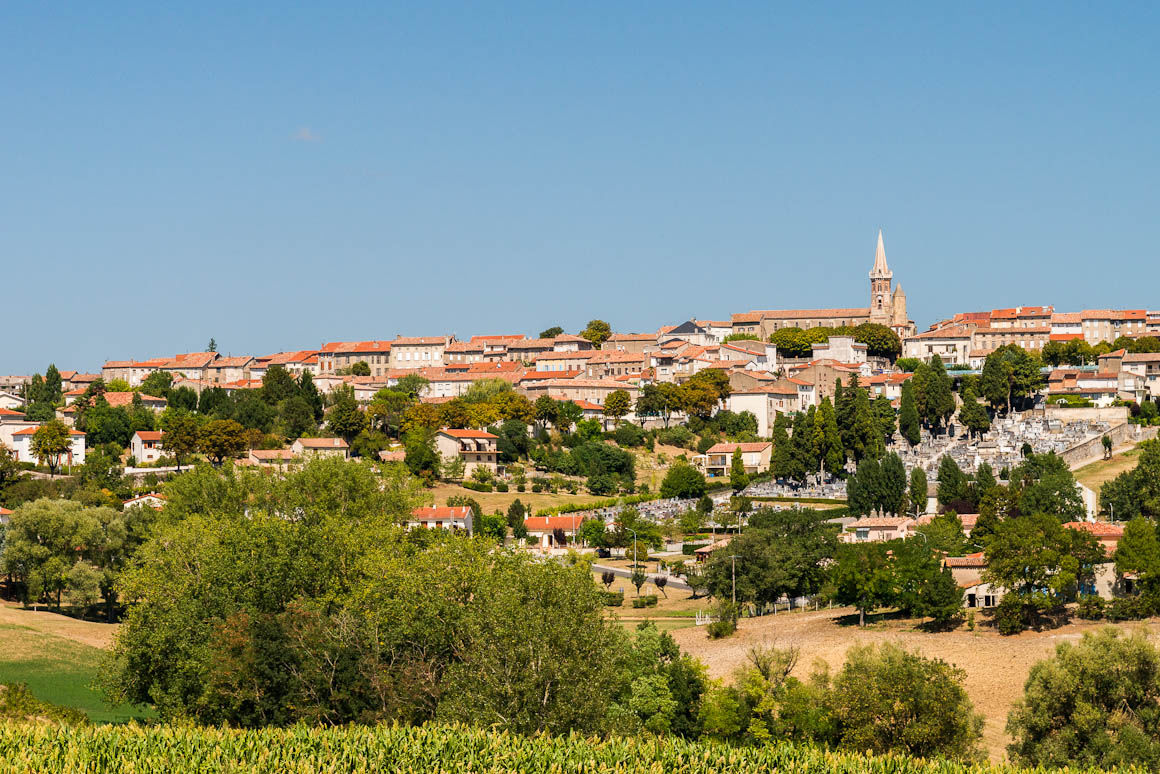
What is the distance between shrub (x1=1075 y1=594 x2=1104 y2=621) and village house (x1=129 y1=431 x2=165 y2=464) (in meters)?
62.8

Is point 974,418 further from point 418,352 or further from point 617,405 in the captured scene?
point 418,352

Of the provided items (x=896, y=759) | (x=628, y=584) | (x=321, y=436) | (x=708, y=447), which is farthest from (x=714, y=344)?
(x=896, y=759)

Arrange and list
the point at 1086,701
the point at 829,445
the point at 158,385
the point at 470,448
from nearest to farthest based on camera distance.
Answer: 1. the point at 1086,701
2. the point at 829,445
3. the point at 470,448
4. the point at 158,385

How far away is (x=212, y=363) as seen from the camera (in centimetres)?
14638

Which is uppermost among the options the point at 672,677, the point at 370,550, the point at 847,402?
the point at 847,402

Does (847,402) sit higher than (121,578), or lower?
higher

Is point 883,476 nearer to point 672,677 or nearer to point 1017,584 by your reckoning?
point 1017,584

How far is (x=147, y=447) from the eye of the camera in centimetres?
9531

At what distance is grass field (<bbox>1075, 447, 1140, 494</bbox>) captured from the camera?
3223 inches

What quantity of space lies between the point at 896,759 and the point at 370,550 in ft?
66.2

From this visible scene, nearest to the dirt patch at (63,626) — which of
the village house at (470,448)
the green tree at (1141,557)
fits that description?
the green tree at (1141,557)

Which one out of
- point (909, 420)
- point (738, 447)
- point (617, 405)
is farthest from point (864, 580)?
point (617, 405)

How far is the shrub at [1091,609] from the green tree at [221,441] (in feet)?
189

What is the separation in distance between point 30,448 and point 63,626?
42.4m
